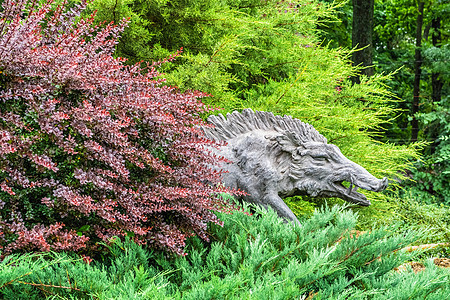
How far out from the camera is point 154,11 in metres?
5.29

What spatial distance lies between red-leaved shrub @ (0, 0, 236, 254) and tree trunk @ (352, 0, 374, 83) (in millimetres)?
7147

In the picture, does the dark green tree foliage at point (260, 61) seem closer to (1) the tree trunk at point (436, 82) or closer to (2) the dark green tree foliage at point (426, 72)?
(2) the dark green tree foliage at point (426, 72)

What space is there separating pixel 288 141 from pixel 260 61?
2.62m

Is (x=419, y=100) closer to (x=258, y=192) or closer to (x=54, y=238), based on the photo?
(x=258, y=192)

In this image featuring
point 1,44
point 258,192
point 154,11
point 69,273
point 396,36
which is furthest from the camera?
point 396,36

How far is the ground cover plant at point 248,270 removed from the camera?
1.96 metres

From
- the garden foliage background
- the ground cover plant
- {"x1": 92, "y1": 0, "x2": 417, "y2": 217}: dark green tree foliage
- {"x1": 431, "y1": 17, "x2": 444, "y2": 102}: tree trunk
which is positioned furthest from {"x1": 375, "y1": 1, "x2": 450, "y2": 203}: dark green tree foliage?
the garden foliage background

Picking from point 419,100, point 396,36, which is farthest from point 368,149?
point 396,36

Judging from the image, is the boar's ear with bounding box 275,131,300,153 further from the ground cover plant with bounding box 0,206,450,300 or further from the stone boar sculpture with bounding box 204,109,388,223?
the ground cover plant with bounding box 0,206,450,300

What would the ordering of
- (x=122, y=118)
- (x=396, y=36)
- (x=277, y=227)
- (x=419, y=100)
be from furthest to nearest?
1. (x=396, y=36)
2. (x=419, y=100)
3. (x=277, y=227)
4. (x=122, y=118)

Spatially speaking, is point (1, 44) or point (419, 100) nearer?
point (1, 44)

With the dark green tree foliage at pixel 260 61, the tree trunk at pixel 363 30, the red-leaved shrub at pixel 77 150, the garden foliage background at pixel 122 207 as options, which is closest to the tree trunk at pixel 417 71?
the tree trunk at pixel 363 30

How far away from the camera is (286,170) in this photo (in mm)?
3656

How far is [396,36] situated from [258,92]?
379 inches
